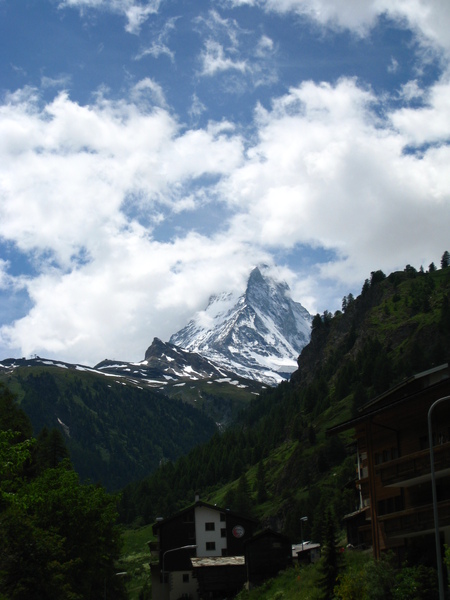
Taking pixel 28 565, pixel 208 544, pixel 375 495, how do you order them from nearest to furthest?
pixel 28 565 → pixel 375 495 → pixel 208 544

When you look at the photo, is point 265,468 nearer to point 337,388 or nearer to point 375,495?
point 337,388

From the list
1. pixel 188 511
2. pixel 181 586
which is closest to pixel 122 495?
pixel 188 511

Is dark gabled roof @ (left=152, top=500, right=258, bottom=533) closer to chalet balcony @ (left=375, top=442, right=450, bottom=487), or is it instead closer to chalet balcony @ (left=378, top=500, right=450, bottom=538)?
chalet balcony @ (left=378, top=500, right=450, bottom=538)

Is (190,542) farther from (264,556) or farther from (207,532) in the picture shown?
(264,556)

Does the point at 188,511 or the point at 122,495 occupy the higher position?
the point at 122,495

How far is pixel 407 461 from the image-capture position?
41656 millimetres

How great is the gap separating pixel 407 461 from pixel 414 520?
3244 mm

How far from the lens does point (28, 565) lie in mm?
38469

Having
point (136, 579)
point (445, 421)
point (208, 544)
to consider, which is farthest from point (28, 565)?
point (136, 579)

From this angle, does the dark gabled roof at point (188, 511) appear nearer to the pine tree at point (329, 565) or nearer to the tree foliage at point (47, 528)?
the tree foliage at point (47, 528)

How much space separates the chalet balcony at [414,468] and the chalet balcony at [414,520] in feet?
5.17

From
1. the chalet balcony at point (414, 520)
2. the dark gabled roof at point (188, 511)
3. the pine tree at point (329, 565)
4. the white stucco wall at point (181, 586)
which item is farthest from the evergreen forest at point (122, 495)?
the dark gabled roof at point (188, 511)

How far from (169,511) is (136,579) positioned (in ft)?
244

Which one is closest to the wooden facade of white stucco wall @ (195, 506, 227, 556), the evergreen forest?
the evergreen forest
